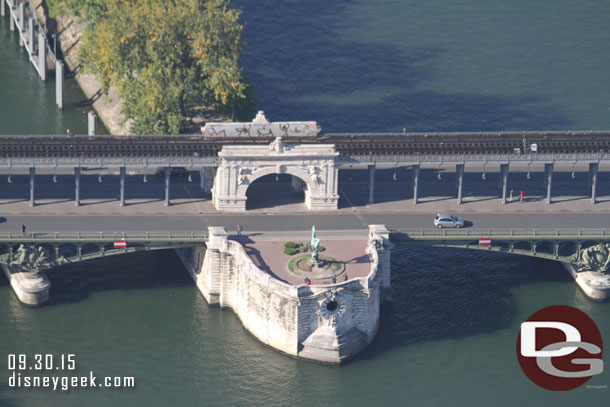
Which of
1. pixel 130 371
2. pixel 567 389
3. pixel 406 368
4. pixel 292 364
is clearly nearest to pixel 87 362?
pixel 130 371

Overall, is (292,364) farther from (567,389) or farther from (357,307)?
(567,389)

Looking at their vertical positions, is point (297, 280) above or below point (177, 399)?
above

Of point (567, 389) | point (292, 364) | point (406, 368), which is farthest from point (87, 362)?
point (567, 389)

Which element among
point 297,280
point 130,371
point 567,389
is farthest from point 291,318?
point 567,389

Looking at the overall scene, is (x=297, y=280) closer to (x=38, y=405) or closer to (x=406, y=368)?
(x=406, y=368)

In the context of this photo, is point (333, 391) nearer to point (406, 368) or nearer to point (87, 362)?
point (406, 368)

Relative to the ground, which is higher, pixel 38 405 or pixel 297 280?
pixel 297 280
